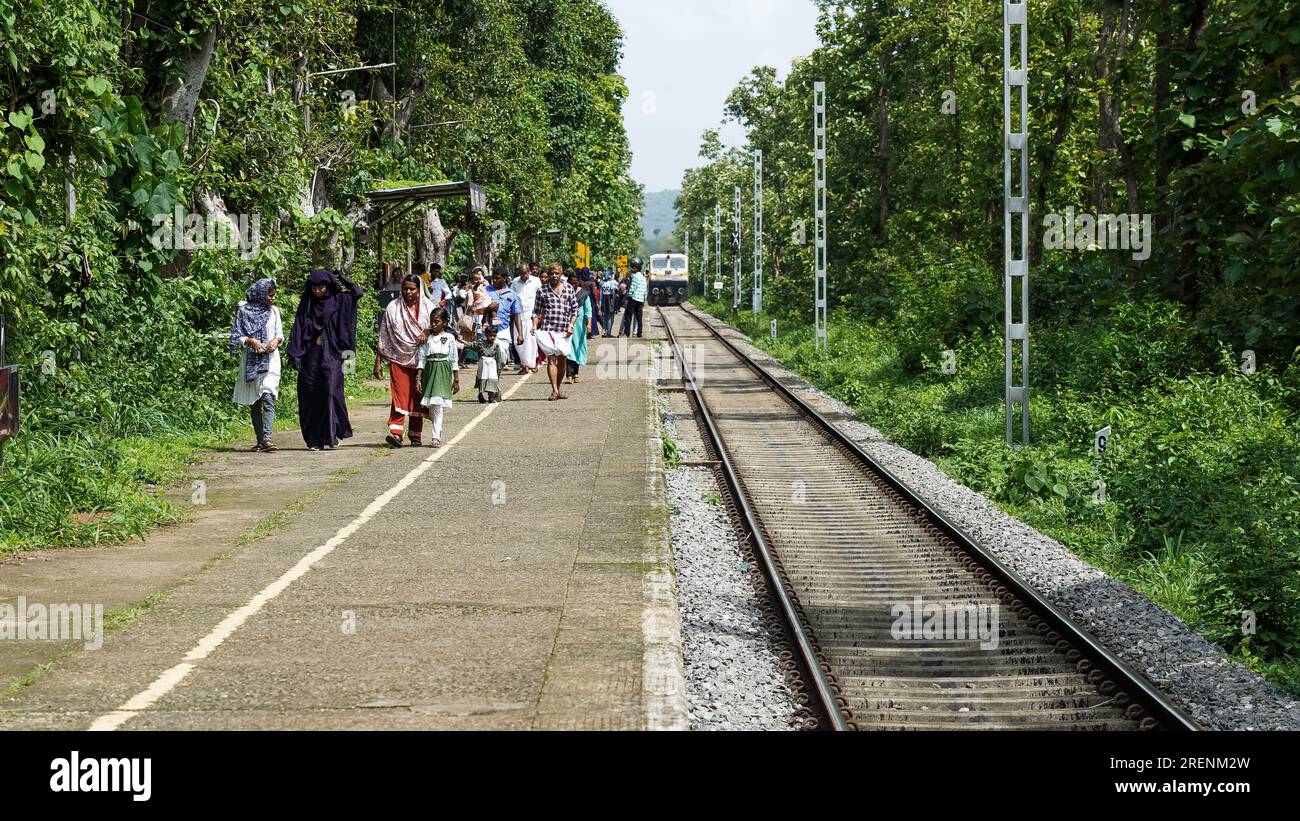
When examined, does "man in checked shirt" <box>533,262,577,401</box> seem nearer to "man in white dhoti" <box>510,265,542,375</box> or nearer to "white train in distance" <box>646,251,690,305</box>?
"man in white dhoti" <box>510,265,542,375</box>

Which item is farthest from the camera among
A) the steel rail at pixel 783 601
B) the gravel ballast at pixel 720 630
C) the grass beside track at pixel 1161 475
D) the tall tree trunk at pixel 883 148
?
the tall tree trunk at pixel 883 148

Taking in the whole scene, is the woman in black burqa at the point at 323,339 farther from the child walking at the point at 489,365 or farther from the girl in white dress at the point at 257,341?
the child walking at the point at 489,365

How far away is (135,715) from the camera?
256 inches

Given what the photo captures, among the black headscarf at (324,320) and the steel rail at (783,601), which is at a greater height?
the black headscarf at (324,320)

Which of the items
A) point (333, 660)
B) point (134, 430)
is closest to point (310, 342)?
point (134, 430)

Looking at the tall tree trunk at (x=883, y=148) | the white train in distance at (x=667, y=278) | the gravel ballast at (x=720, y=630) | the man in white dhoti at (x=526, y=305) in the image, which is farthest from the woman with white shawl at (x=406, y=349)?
the white train in distance at (x=667, y=278)

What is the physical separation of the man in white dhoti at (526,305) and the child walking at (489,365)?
3.53ft

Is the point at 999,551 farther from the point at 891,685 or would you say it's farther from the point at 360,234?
the point at 360,234

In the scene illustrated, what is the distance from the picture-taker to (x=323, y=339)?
15.5 meters

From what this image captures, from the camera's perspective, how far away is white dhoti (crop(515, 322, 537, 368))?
81.0 ft

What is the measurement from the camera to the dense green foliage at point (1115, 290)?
12.8 metres

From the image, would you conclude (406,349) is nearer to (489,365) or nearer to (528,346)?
(489,365)

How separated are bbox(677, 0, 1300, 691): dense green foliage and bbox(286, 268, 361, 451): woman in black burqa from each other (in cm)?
675

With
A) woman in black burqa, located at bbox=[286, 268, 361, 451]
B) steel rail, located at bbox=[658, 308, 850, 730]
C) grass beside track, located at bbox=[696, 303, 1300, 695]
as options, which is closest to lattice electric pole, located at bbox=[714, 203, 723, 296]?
grass beside track, located at bbox=[696, 303, 1300, 695]
